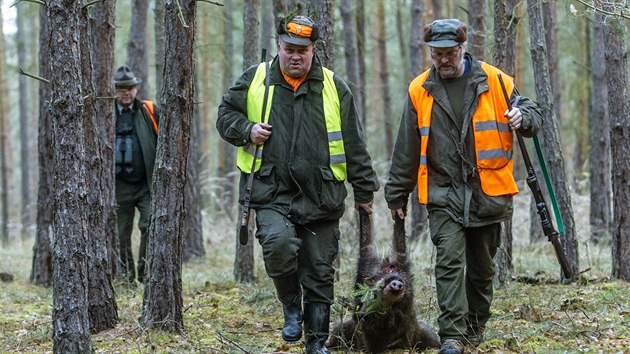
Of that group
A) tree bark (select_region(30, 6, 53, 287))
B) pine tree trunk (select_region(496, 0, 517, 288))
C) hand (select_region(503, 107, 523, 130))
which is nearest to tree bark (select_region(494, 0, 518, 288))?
pine tree trunk (select_region(496, 0, 517, 288))

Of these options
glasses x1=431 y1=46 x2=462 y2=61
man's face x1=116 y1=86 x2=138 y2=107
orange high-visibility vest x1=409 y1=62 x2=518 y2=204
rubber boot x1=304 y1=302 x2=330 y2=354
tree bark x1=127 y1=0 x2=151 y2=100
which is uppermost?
tree bark x1=127 y1=0 x2=151 y2=100

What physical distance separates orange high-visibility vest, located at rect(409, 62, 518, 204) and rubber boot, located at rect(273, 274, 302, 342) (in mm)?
1227

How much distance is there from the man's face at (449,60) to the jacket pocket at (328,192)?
117 centimetres

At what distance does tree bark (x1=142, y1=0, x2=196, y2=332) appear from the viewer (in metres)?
6.88

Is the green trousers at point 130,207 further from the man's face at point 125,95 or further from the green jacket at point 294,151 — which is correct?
the green jacket at point 294,151

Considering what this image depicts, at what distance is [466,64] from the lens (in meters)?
6.75

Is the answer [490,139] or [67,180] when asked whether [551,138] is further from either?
[67,180]

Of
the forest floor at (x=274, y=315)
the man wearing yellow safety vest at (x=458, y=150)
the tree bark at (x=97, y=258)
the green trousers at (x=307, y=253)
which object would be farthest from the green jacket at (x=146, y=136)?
the man wearing yellow safety vest at (x=458, y=150)

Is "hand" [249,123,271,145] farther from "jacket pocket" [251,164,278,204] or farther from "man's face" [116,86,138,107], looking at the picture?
"man's face" [116,86,138,107]

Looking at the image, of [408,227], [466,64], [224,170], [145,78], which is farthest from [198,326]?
[224,170]

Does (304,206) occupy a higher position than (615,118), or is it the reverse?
(615,118)

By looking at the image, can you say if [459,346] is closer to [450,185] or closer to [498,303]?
[450,185]

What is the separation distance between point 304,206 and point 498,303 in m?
3.26

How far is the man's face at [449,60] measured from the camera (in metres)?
6.53
